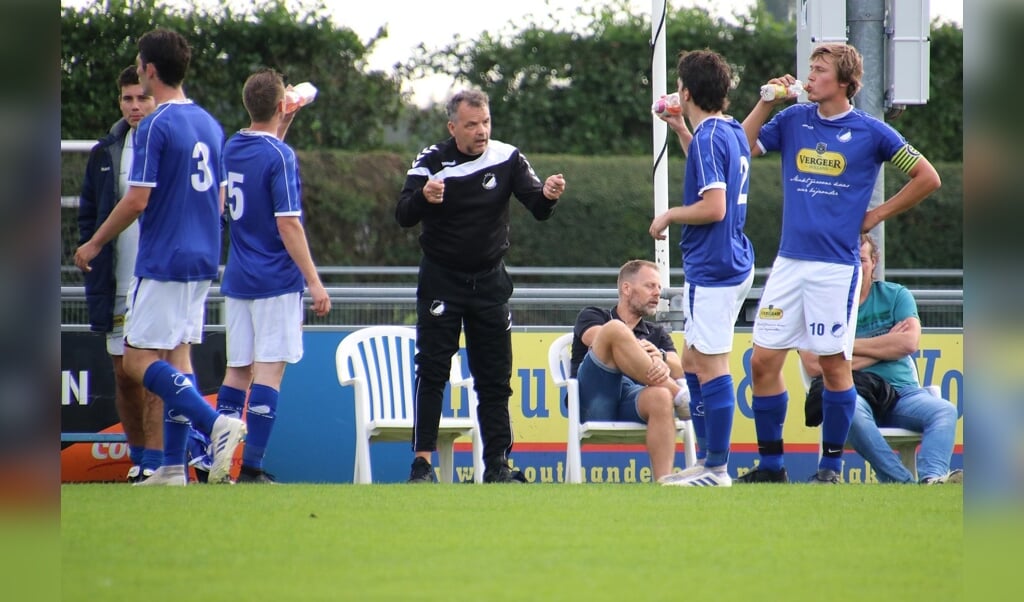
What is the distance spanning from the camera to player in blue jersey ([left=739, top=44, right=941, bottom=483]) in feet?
24.1

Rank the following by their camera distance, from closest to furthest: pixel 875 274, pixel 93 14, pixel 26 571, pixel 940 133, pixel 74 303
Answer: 1. pixel 26 571
2. pixel 875 274
3. pixel 74 303
4. pixel 93 14
5. pixel 940 133

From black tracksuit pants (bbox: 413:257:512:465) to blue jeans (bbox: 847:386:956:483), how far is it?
7.30 ft

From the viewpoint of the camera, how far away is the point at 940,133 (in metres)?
17.4

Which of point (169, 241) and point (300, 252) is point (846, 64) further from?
point (169, 241)

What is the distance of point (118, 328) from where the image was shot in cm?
796

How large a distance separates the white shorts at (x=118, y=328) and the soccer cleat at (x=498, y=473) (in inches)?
93.4

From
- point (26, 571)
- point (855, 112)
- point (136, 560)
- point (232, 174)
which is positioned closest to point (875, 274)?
point (855, 112)

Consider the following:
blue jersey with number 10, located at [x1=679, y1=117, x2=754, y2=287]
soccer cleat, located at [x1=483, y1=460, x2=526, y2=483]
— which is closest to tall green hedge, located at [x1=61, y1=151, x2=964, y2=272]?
soccer cleat, located at [x1=483, y1=460, x2=526, y2=483]

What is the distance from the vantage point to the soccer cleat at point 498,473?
7840mm

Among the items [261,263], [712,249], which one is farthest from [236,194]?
[712,249]

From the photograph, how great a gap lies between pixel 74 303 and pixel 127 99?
8.67 feet

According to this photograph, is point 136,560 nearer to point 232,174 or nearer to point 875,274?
point 232,174

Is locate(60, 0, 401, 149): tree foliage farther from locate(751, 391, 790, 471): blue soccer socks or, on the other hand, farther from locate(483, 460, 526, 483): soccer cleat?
locate(751, 391, 790, 471): blue soccer socks

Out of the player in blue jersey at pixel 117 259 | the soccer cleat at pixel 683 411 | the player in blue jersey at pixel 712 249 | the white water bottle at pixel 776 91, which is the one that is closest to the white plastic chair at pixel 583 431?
the soccer cleat at pixel 683 411
